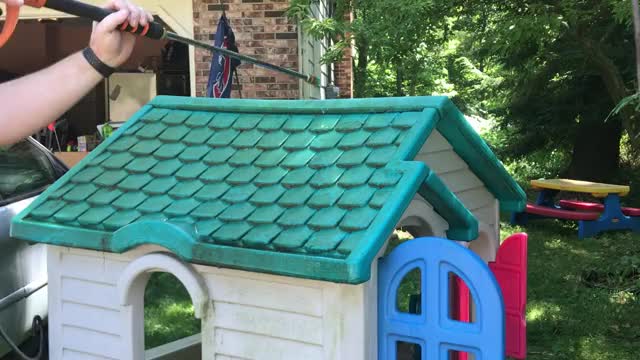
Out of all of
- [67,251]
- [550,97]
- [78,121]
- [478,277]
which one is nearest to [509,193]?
[478,277]

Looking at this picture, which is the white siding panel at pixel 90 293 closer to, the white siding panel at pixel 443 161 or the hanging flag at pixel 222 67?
the white siding panel at pixel 443 161

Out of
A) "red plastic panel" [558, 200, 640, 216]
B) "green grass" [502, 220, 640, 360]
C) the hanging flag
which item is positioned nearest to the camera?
"green grass" [502, 220, 640, 360]

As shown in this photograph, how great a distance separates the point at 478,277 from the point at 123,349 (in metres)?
1.22

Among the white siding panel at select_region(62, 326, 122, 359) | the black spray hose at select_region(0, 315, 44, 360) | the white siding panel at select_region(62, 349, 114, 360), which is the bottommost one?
the black spray hose at select_region(0, 315, 44, 360)

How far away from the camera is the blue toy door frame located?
1838 millimetres

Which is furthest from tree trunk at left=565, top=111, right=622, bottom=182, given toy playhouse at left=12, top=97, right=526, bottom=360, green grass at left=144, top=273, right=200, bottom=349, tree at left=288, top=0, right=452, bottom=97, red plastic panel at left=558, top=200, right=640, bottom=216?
toy playhouse at left=12, top=97, right=526, bottom=360

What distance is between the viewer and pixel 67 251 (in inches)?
96.8

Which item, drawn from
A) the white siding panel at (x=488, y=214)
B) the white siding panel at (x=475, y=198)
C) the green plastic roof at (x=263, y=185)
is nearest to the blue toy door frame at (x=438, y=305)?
the green plastic roof at (x=263, y=185)

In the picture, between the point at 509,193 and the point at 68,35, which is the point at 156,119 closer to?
the point at 509,193

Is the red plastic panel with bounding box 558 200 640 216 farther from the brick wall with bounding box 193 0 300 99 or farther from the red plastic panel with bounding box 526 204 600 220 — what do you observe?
the brick wall with bounding box 193 0 300 99

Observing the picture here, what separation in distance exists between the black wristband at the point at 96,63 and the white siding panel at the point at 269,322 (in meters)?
0.80

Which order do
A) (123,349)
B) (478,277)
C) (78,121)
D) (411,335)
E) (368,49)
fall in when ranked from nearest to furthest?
1. (478,277)
2. (411,335)
3. (123,349)
4. (368,49)
5. (78,121)

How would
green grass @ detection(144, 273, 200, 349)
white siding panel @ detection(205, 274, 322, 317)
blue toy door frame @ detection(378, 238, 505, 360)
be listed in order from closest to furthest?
1. blue toy door frame @ detection(378, 238, 505, 360)
2. white siding panel @ detection(205, 274, 322, 317)
3. green grass @ detection(144, 273, 200, 349)

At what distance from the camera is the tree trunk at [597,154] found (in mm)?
10438
